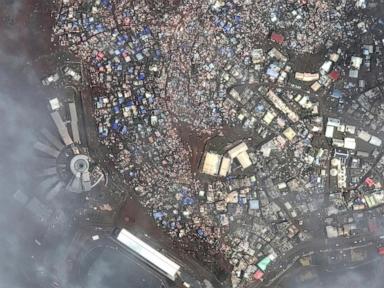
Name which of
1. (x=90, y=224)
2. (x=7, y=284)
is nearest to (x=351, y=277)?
(x=90, y=224)

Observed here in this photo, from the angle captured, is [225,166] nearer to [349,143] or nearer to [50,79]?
[349,143]

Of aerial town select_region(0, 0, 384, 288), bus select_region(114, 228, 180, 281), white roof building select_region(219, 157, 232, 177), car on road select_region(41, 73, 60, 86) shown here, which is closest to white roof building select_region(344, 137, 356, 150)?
aerial town select_region(0, 0, 384, 288)

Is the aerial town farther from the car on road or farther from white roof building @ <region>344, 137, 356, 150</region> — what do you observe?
white roof building @ <region>344, 137, 356, 150</region>

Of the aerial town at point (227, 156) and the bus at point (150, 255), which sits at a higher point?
the aerial town at point (227, 156)

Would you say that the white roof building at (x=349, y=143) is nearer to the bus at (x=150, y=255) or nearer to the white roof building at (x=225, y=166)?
the white roof building at (x=225, y=166)

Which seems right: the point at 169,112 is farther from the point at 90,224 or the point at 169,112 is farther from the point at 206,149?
the point at 90,224

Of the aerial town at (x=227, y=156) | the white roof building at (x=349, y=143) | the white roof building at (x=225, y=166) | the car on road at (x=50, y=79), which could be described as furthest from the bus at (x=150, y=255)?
the white roof building at (x=349, y=143)

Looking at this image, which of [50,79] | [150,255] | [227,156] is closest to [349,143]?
[227,156]

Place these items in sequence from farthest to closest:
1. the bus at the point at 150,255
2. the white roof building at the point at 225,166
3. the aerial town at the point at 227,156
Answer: the aerial town at the point at 227,156 → the white roof building at the point at 225,166 → the bus at the point at 150,255
